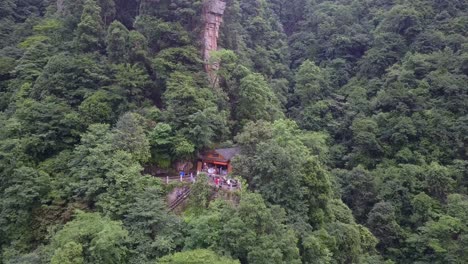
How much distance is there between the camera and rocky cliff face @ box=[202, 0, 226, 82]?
94.7 feet

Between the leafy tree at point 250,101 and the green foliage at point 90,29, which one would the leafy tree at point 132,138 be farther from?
the green foliage at point 90,29

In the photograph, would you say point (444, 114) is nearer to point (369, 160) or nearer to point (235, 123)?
point (369, 160)

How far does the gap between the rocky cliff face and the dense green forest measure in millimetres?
673

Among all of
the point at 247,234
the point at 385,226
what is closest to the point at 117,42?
the point at 247,234

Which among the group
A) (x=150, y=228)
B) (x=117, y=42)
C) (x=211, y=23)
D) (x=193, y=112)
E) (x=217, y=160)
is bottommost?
(x=150, y=228)

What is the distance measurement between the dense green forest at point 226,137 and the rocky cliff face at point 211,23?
0.67 m

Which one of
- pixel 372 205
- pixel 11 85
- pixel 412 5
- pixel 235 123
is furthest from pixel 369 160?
pixel 11 85

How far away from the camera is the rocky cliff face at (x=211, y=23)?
28.9m

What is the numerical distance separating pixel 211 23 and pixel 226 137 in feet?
29.0

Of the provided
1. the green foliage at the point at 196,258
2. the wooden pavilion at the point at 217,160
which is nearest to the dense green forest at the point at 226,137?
the green foliage at the point at 196,258

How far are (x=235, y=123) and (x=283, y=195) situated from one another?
753cm

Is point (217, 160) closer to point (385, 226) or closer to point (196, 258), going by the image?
point (196, 258)

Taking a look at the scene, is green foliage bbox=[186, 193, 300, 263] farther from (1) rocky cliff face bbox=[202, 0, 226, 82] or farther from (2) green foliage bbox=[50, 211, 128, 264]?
(1) rocky cliff face bbox=[202, 0, 226, 82]

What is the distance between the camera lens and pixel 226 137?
25.4m
